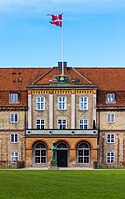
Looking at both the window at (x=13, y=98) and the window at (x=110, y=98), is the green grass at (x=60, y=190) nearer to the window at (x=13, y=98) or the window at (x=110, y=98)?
the window at (x=110, y=98)

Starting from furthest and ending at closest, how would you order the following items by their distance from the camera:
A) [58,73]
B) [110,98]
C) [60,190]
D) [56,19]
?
[58,73], [110,98], [56,19], [60,190]

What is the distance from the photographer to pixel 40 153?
2992 inches

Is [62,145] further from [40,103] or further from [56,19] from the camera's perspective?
[56,19]

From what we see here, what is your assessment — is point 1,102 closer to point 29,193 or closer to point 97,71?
point 97,71

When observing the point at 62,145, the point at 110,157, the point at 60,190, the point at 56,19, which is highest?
the point at 56,19

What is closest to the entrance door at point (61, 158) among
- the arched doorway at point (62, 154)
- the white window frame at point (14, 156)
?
the arched doorway at point (62, 154)

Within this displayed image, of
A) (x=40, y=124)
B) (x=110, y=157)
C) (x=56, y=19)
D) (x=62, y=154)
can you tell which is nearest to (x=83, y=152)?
(x=62, y=154)

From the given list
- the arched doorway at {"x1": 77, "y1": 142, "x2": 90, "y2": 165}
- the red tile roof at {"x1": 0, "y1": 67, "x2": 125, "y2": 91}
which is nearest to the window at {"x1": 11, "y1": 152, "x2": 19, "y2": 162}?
the arched doorway at {"x1": 77, "y1": 142, "x2": 90, "y2": 165}

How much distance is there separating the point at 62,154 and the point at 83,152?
8.67 feet

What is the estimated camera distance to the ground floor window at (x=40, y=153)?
75750 millimetres

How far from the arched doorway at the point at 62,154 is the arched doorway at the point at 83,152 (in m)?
1.62

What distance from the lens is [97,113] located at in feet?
254

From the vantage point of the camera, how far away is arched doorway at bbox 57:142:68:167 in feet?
248

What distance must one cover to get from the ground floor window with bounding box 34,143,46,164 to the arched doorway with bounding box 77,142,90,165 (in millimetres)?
4376
